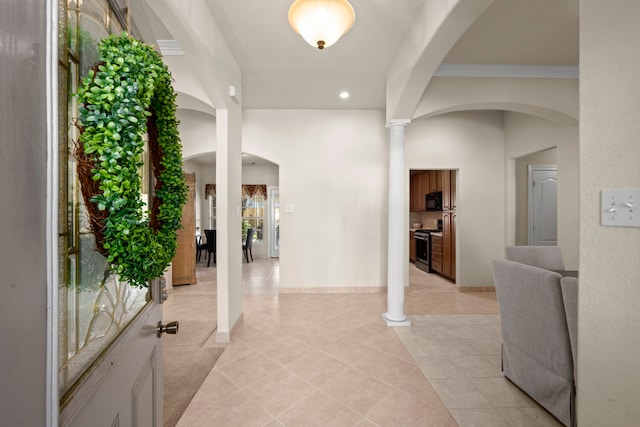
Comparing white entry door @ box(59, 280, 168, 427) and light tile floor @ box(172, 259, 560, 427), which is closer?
white entry door @ box(59, 280, 168, 427)

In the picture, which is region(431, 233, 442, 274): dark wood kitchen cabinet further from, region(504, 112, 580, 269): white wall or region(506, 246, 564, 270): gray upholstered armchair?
region(506, 246, 564, 270): gray upholstered armchair

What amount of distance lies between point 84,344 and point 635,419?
1611 mm

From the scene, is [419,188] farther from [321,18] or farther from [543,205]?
[321,18]

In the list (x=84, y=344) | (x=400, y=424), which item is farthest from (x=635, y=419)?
(x=84, y=344)

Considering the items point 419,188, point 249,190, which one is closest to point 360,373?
point 419,188

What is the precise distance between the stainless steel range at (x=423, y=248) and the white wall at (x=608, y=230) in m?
4.83

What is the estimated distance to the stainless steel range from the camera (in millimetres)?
5711

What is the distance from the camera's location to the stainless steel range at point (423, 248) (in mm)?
5711

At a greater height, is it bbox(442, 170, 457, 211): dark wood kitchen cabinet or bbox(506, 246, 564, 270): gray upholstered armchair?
bbox(442, 170, 457, 211): dark wood kitchen cabinet

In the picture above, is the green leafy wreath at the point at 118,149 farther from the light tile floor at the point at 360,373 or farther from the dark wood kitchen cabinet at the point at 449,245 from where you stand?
the dark wood kitchen cabinet at the point at 449,245

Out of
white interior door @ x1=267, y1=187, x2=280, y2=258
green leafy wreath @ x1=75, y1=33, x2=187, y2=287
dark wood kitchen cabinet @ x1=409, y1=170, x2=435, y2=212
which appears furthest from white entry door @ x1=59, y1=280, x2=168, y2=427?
white interior door @ x1=267, y1=187, x2=280, y2=258

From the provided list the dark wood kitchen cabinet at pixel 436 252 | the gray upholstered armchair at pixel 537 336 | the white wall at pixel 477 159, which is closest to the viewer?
the gray upholstered armchair at pixel 537 336

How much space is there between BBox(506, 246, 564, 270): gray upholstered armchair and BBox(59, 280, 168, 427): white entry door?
2808 millimetres

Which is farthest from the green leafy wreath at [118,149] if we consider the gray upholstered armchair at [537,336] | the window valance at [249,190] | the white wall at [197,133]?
the window valance at [249,190]
